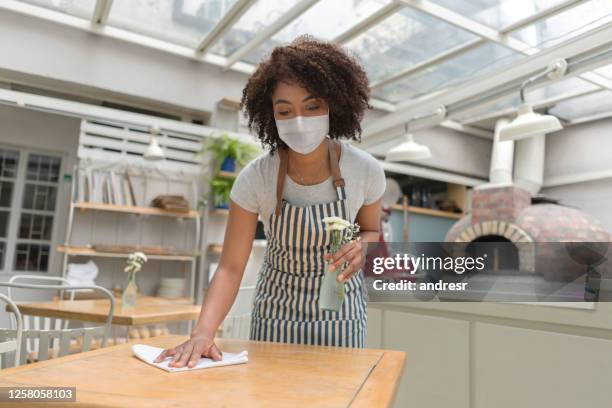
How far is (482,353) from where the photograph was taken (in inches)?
71.8

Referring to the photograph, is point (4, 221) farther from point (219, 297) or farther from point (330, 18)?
point (219, 297)

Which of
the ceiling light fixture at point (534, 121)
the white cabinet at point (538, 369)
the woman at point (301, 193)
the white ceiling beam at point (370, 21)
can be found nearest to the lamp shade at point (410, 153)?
the ceiling light fixture at point (534, 121)

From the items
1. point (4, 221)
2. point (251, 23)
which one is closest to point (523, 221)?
point (251, 23)

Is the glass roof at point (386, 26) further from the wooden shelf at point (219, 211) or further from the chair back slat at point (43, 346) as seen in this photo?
the chair back slat at point (43, 346)

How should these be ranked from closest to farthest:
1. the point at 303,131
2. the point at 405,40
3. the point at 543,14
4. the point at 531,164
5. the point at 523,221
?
the point at 303,131
the point at 543,14
the point at 405,40
the point at 523,221
the point at 531,164

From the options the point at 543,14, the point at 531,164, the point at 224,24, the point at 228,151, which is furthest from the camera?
the point at 531,164

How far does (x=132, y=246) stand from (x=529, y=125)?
3.43 metres

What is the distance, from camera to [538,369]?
1658mm

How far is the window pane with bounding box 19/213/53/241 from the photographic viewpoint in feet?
16.6

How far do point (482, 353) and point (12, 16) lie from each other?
4446mm

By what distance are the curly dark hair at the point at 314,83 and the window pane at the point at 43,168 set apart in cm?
446

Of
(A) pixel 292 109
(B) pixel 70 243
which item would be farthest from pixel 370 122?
(A) pixel 292 109

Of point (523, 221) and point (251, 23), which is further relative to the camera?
point (523, 221)

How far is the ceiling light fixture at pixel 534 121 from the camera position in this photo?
10.5 feet
